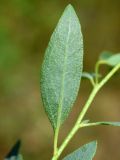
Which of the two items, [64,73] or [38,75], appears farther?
[38,75]

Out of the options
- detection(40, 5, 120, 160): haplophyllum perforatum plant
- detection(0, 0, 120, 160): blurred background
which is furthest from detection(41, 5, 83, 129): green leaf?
detection(0, 0, 120, 160): blurred background

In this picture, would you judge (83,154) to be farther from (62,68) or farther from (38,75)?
(38,75)

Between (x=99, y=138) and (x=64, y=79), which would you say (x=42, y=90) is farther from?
(x=99, y=138)

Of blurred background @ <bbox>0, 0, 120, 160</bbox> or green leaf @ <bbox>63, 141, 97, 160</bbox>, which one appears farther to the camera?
blurred background @ <bbox>0, 0, 120, 160</bbox>

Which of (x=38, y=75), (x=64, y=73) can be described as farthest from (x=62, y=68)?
(x=38, y=75)

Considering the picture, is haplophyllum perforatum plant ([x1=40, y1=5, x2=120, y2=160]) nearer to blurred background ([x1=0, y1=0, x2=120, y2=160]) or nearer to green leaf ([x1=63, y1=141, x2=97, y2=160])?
green leaf ([x1=63, y1=141, x2=97, y2=160])

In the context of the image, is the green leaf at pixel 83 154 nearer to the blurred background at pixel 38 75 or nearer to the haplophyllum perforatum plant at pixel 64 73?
the haplophyllum perforatum plant at pixel 64 73

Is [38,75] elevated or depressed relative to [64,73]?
depressed
